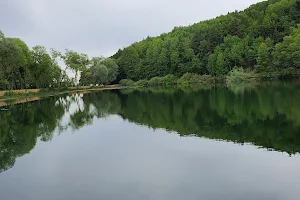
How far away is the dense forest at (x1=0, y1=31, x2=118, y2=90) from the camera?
60.8 m

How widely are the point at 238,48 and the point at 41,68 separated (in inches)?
2136

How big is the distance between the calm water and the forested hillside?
5899cm

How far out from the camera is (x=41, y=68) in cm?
7562

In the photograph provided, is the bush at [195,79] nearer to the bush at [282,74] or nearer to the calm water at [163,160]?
the bush at [282,74]

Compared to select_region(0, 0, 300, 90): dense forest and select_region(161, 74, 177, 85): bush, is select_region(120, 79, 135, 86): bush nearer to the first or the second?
select_region(0, 0, 300, 90): dense forest

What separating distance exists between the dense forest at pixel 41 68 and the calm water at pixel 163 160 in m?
44.5

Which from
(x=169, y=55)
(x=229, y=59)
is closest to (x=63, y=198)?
(x=229, y=59)

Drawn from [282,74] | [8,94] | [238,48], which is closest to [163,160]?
[8,94]

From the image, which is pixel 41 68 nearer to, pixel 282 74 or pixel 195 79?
pixel 195 79

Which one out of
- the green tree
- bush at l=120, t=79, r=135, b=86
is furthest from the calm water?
bush at l=120, t=79, r=135, b=86

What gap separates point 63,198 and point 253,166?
6.18 meters

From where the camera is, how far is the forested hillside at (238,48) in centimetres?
7581

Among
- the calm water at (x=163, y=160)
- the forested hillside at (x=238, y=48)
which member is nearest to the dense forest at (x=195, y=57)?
the forested hillside at (x=238, y=48)

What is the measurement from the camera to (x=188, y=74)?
94.4 metres
